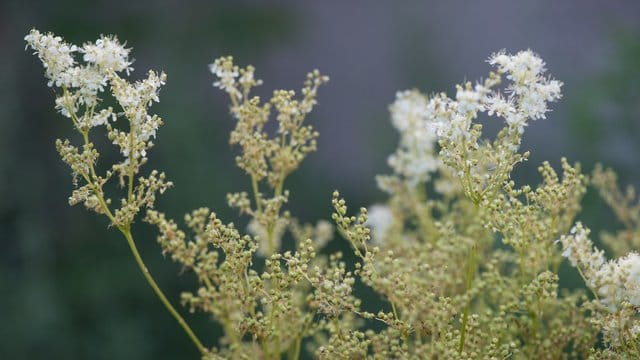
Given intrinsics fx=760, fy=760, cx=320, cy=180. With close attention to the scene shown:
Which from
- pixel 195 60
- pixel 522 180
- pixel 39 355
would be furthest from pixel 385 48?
pixel 39 355

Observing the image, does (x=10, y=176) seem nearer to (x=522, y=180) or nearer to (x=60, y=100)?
(x=522, y=180)

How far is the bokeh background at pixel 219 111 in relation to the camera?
2.33 metres

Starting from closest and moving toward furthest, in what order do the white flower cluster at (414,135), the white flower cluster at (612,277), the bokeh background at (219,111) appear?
the white flower cluster at (612,277) → the white flower cluster at (414,135) → the bokeh background at (219,111)

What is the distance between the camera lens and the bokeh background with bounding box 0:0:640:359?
2330 mm

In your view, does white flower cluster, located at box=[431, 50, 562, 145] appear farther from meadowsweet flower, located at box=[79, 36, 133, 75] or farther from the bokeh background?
the bokeh background

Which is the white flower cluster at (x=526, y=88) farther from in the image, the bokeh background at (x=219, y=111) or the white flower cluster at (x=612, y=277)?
the bokeh background at (x=219, y=111)

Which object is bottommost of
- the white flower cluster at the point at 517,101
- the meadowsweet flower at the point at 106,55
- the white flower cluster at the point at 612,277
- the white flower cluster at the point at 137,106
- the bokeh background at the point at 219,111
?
the white flower cluster at the point at 612,277

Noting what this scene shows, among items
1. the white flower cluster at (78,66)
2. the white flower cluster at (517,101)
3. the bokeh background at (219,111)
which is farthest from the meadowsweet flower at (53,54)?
the bokeh background at (219,111)

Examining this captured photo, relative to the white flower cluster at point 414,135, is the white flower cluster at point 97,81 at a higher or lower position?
lower

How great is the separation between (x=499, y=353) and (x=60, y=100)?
0.51m

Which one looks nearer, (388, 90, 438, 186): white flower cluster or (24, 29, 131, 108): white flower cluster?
(24, 29, 131, 108): white flower cluster

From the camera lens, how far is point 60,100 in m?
0.76

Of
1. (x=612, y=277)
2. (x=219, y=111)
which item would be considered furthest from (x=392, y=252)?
(x=219, y=111)

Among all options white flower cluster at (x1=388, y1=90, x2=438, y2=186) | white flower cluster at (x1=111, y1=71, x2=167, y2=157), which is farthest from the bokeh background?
white flower cluster at (x1=111, y1=71, x2=167, y2=157)
